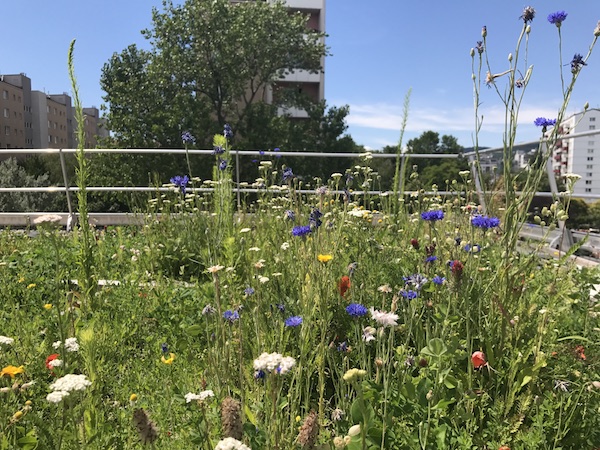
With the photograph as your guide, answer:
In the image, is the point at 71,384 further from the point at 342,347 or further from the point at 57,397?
the point at 342,347

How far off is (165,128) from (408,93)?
19.0 meters

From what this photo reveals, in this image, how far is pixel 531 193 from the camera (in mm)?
1941

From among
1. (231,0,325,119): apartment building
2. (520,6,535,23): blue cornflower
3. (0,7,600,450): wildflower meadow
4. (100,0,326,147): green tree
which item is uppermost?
(231,0,325,119): apartment building

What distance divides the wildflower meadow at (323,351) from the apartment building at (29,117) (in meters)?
62.4

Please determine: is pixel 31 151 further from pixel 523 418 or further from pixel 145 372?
pixel 523 418

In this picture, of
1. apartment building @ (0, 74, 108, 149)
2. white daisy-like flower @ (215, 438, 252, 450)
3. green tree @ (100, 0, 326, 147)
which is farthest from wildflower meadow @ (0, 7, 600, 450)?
apartment building @ (0, 74, 108, 149)

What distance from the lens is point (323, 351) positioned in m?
1.67

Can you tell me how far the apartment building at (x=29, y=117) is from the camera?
63.9 m

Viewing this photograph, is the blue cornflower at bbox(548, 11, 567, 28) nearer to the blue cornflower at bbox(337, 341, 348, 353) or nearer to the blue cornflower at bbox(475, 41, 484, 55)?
the blue cornflower at bbox(475, 41, 484, 55)

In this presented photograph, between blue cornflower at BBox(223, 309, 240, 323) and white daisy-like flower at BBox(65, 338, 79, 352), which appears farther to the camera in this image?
blue cornflower at BBox(223, 309, 240, 323)

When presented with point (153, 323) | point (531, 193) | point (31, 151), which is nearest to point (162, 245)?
point (153, 323)

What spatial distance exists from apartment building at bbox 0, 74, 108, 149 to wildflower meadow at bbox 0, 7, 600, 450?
62423 mm

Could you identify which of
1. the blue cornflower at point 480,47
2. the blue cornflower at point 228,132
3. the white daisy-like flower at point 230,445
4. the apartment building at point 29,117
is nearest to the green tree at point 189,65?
the blue cornflower at point 228,132

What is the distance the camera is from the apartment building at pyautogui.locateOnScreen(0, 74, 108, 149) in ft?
210
